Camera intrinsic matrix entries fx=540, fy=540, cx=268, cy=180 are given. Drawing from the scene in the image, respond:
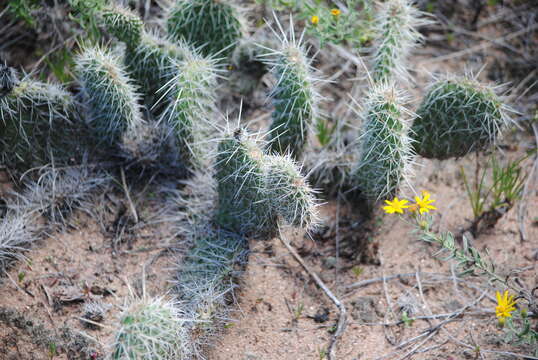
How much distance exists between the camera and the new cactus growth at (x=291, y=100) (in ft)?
8.91

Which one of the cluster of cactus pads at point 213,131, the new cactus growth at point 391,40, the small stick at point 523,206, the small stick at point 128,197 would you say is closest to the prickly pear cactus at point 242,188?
the cluster of cactus pads at point 213,131

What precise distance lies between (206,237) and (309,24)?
1361 mm

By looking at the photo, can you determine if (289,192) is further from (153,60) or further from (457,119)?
(153,60)

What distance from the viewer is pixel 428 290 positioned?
2824 millimetres

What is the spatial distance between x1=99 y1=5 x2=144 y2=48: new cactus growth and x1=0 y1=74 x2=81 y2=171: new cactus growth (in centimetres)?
46

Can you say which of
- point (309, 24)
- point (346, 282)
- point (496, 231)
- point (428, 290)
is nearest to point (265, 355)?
point (346, 282)

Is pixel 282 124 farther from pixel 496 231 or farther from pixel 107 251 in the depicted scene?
pixel 496 231

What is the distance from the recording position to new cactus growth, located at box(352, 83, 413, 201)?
8.48 feet

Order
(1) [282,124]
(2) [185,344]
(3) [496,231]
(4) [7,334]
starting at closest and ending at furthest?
(2) [185,344], (4) [7,334], (1) [282,124], (3) [496,231]

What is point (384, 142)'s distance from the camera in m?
2.60

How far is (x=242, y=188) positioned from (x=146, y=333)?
87cm

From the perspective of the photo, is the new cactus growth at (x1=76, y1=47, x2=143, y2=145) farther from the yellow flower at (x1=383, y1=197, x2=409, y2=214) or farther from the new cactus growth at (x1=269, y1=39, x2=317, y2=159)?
the yellow flower at (x1=383, y1=197, x2=409, y2=214)

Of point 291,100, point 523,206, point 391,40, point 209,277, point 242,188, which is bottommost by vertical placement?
point 209,277

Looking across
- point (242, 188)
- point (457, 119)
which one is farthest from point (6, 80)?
point (457, 119)
